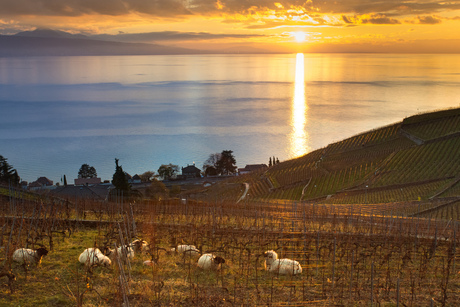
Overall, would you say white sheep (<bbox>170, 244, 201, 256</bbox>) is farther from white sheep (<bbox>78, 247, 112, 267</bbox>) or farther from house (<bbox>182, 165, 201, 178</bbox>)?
house (<bbox>182, 165, 201, 178</bbox>)

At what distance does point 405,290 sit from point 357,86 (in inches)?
6680

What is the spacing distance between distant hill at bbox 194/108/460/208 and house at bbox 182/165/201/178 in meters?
11.2

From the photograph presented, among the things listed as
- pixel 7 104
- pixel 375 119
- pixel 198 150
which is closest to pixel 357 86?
pixel 375 119

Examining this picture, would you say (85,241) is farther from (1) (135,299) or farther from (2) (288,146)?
(2) (288,146)

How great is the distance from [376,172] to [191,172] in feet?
88.4

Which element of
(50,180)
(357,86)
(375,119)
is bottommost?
(50,180)

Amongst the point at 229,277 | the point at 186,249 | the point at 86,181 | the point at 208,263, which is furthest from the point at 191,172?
the point at 229,277

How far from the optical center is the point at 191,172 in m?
62.8

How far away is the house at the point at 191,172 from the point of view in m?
62.4

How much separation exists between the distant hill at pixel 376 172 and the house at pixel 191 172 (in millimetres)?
11151

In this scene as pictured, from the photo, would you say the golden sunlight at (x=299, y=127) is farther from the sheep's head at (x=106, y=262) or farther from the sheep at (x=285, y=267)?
the sheep's head at (x=106, y=262)

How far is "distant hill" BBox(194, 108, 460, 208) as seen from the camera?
39375 millimetres

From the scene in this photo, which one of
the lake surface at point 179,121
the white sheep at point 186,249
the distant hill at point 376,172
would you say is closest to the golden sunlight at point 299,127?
the lake surface at point 179,121

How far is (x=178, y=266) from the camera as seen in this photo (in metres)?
10.1
